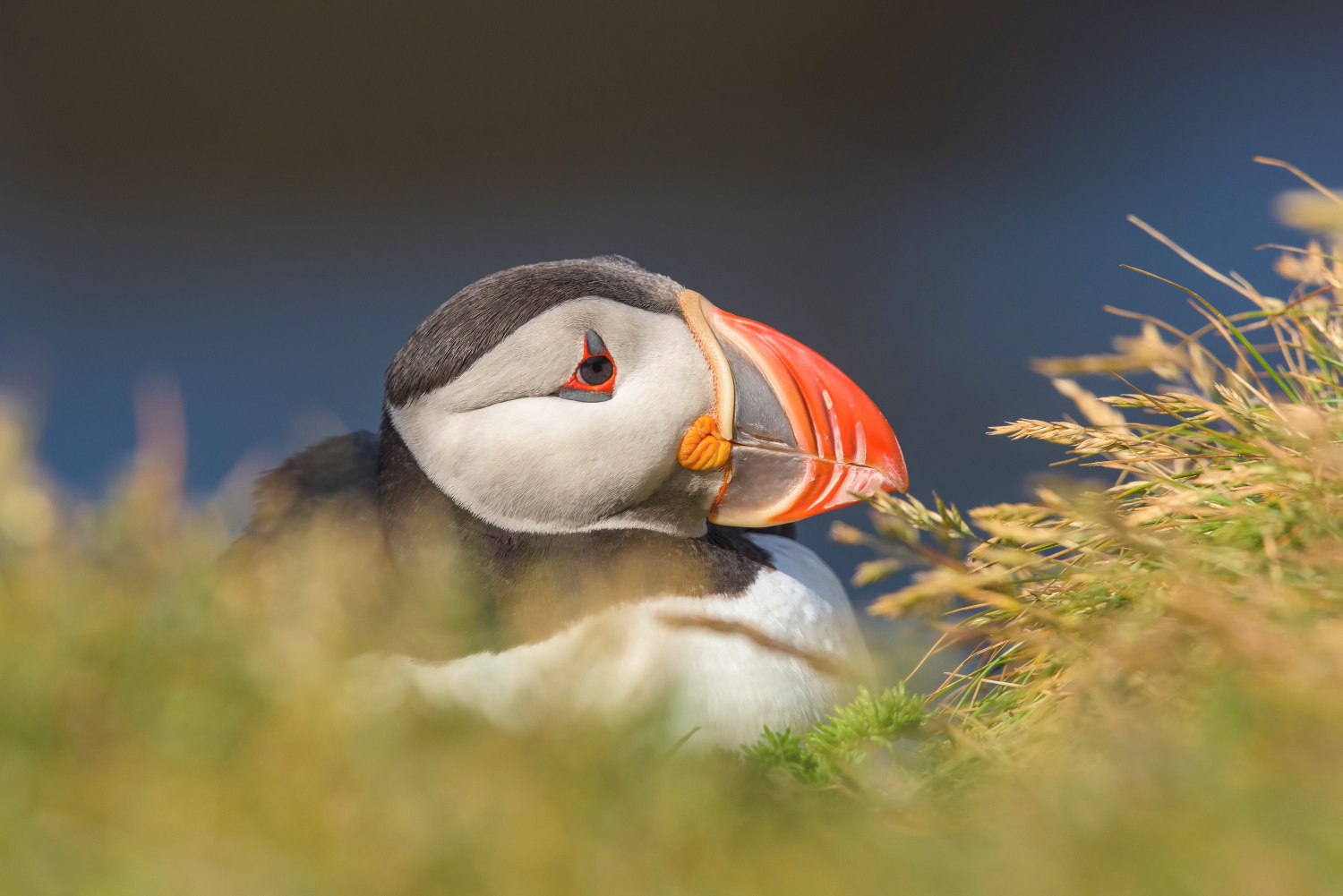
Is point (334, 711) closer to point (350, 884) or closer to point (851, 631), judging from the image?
point (350, 884)

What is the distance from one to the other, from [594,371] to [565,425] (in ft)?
0.44

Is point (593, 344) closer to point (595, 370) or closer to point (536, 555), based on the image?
point (595, 370)

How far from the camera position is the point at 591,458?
2.05 meters

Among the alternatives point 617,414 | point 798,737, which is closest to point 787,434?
point 617,414

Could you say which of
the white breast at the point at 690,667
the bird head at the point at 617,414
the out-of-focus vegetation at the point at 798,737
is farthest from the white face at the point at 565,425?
the out-of-focus vegetation at the point at 798,737

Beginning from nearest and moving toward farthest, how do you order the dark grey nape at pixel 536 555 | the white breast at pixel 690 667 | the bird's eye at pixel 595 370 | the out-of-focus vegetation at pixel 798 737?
the out-of-focus vegetation at pixel 798 737 < the white breast at pixel 690 667 < the dark grey nape at pixel 536 555 < the bird's eye at pixel 595 370

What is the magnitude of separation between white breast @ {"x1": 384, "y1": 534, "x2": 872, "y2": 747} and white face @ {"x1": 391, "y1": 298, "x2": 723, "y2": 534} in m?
0.25

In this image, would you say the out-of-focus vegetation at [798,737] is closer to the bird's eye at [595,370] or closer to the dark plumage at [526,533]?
the dark plumage at [526,533]

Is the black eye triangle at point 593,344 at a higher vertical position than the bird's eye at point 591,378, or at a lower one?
higher

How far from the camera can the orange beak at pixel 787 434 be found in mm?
2127

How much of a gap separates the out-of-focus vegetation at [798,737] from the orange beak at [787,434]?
1.57ft

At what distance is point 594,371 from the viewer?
2102 mm

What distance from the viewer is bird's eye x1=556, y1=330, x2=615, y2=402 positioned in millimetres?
2080

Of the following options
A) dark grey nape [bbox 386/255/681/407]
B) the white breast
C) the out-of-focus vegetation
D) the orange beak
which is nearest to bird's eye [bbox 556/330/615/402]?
dark grey nape [bbox 386/255/681/407]
